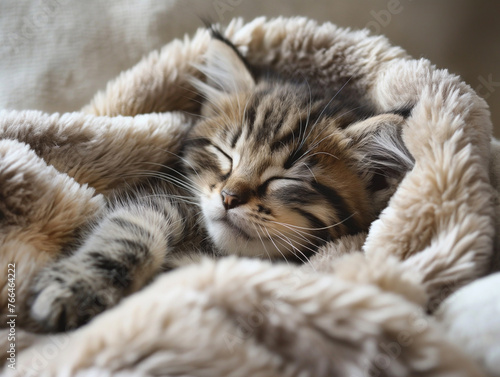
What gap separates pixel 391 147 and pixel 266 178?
30 cm

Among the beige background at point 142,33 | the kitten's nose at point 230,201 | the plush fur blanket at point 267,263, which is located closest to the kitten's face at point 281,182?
the kitten's nose at point 230,201

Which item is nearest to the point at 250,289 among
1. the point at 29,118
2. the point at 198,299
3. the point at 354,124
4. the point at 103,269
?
the point at 198,299

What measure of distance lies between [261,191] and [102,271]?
410 mm

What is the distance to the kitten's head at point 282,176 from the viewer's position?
1056 mm

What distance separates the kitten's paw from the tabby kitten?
4 centimetres

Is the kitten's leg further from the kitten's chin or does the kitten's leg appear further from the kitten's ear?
the kitten's ear

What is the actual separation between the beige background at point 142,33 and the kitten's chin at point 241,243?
77 centimetres

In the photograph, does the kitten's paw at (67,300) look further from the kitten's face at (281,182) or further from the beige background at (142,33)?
the beige background at (142,33)

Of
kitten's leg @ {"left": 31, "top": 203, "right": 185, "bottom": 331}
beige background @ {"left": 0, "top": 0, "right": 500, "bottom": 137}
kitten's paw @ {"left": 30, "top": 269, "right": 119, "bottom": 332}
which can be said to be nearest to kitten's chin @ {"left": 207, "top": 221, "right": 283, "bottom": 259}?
kitten's leg @ {"left": 31, "top": 203, "right": 185, "bottom": 331}

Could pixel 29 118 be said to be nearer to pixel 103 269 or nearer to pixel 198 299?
pixel 103 269

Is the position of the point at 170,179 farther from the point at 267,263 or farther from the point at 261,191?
the point at 267,263

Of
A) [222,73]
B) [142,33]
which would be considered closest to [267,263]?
[222,73]

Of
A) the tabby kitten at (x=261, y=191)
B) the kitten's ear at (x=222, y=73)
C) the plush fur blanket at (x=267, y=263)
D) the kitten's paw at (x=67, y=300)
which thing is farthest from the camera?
the kitten's ear at (x=222, y=73)

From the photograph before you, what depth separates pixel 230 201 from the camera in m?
1.05
